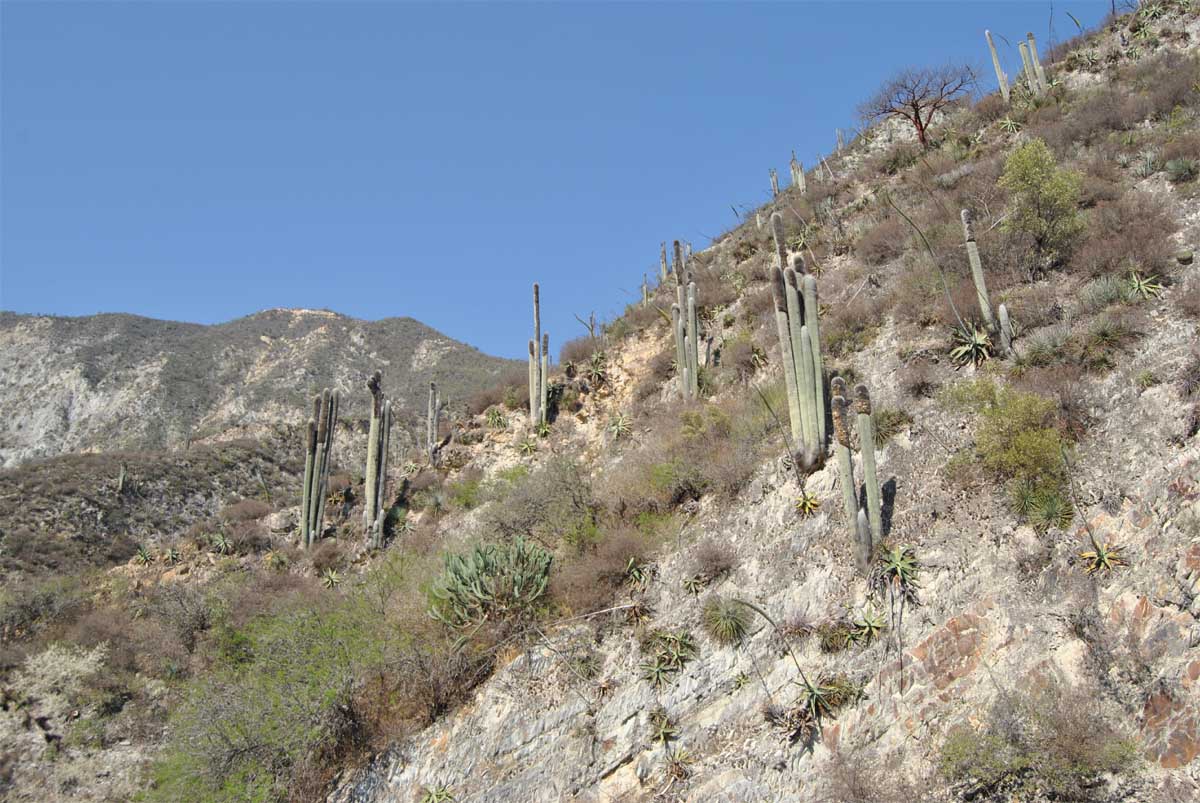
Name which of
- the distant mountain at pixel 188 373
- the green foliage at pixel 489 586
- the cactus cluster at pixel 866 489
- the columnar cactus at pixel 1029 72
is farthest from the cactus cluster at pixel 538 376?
the distant mountain at pixel 188 373

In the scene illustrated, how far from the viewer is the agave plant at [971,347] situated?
544 inches

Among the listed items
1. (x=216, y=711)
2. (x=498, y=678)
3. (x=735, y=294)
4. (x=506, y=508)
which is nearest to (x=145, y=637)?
(x=216, y=711)

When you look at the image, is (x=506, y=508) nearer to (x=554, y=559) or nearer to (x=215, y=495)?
(x=554, y=559)

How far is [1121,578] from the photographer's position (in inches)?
377

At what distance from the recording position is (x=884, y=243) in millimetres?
19359

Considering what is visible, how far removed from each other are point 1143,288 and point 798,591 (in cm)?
770

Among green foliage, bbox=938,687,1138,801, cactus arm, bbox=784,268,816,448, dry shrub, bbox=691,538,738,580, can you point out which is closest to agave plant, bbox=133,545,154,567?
dry shrub, bbox=691,538,738,580

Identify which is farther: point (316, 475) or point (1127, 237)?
point (316, 475)

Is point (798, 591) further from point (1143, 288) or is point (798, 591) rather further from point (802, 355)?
point (1143, 288)

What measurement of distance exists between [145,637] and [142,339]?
5279 centimetres

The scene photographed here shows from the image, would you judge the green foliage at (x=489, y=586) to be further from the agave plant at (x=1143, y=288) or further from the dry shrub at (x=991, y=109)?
the dry shrub at (x=991, y=109)

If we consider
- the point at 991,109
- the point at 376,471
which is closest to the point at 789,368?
the point at 376,471

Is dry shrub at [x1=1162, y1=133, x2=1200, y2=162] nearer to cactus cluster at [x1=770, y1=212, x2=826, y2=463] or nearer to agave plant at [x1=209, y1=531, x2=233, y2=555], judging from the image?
cactus cluster at [x1=770, y1=212, x2=826, y2=463]

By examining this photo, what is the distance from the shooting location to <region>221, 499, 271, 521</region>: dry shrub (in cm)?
2573
